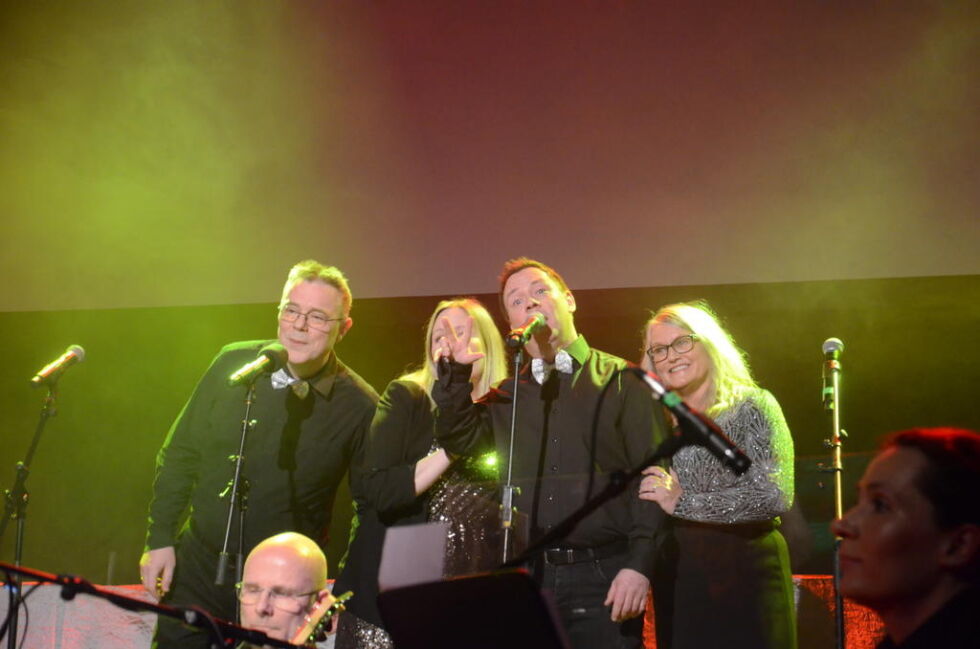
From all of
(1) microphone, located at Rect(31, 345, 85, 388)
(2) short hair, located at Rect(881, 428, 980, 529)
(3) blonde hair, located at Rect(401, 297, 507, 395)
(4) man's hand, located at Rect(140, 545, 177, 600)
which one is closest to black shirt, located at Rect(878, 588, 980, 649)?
(2) short hair, located at Rect(881, 428, 980, 529)

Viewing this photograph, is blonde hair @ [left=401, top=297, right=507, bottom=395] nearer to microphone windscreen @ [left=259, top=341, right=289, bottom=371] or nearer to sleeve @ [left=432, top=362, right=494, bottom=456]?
sleeve @ [left=432, top=362, right=494, bottom=456]

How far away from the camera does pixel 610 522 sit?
3.25 m

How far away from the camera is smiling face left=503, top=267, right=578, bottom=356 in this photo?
11.7ft

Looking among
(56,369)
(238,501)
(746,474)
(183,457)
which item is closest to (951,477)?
(746,474)

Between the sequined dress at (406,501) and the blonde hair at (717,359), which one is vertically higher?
the blonde hair at (717,359)

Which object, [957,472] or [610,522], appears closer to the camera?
[957,472]

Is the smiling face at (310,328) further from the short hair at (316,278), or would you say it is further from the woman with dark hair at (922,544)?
the woman with dark hair at (922,544)

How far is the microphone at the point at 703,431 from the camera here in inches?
76.8

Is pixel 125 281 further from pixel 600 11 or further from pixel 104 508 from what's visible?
pixel 600 11

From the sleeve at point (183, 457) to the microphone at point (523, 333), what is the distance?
4.90 feet

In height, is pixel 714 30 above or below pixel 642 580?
above

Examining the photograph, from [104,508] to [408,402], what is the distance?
129 inches

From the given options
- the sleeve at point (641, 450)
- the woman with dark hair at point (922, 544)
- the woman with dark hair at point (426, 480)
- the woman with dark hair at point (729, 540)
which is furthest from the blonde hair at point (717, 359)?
the woman with dark hair at point (922, 544)

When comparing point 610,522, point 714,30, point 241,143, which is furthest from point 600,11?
point 610,522
